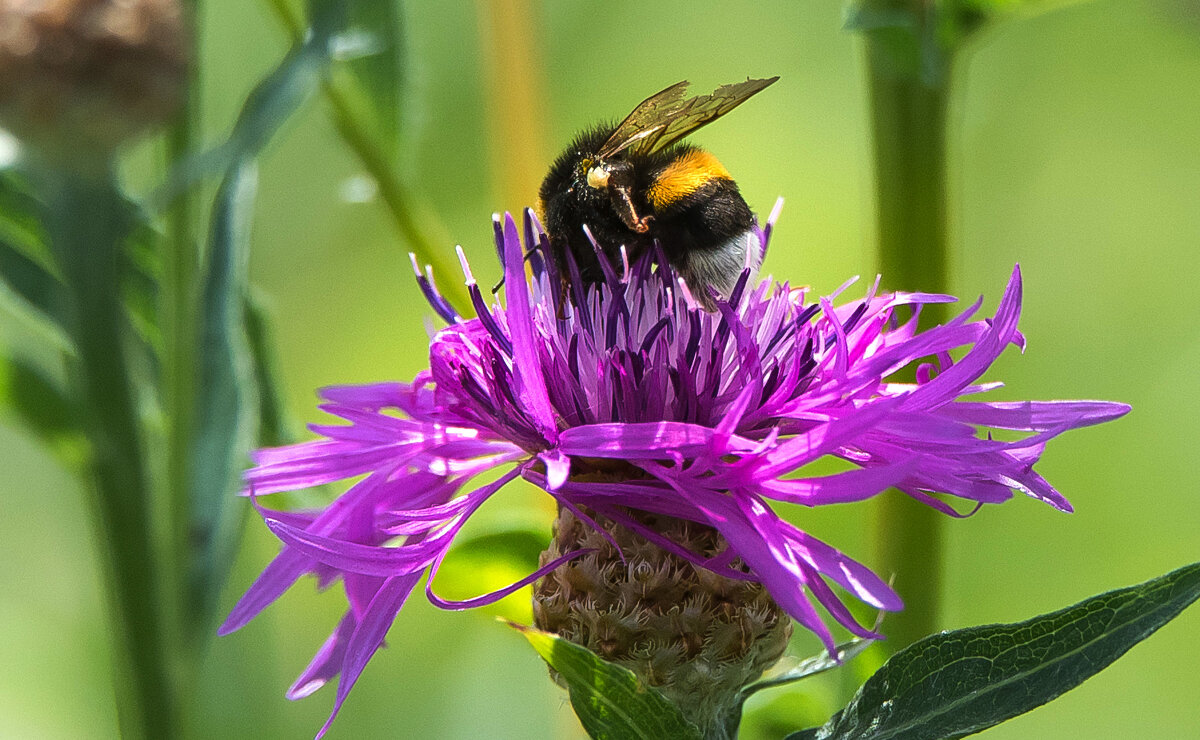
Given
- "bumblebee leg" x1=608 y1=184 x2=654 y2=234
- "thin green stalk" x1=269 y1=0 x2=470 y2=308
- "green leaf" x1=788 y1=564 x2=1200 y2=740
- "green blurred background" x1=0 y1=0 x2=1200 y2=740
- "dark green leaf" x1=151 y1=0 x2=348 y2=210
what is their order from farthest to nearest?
"green blurred background" x1=0 y1=0 x2=1200 y2=740
"thin green stalk" x1=269 y1=0 x2=470 y2=308
"dark green leaf" x1=151 y1=0 x2=348 y2=210
"bumblebee leg" x1=608 y1=184 x2=654 y2=234
"green leaf" x1=788 y1=564 x2=1200 y2=740

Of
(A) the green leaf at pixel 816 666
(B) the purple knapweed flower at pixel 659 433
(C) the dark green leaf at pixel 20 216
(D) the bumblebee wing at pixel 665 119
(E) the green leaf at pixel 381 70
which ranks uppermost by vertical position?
(E) the green leaf at pixel 381 70

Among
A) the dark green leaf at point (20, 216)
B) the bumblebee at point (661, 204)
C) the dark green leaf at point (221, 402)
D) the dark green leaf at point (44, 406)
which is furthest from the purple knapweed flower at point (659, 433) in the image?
the dark green leaf at point (20, 216)

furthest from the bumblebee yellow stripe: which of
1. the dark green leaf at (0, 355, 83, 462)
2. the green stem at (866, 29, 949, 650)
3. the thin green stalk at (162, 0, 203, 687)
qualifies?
the dark green leaf at (0, 355, 83, 462)

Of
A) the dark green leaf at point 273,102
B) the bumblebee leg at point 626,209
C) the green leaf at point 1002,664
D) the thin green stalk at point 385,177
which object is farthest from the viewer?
the thin green stalk at point 385,177

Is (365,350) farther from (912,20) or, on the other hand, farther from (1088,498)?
(912,20)

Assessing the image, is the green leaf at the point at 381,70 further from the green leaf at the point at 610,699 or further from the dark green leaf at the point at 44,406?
the green leaf at the point at 610,699

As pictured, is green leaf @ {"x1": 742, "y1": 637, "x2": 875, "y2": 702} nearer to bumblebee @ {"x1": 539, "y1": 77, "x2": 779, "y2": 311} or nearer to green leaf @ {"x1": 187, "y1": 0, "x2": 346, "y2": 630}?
bumblebee @ {"x1": 539, "y1": 77, "x2": 779, "y2": 311}
